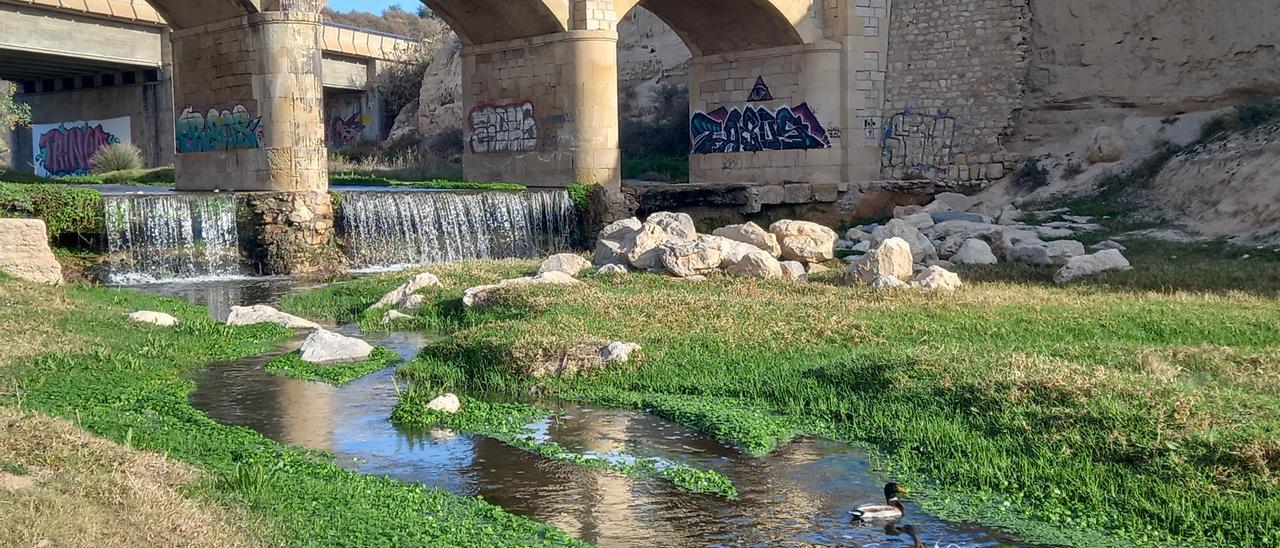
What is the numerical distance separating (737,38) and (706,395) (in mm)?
16904

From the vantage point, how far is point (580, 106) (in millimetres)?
21766

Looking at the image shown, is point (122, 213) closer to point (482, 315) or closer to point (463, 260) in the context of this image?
point (463, 260)

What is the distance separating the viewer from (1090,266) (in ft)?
46.6

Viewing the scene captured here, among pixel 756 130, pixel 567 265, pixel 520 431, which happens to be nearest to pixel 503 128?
pixel 756 130

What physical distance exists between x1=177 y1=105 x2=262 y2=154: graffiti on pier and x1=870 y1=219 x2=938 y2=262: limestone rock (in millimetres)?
9203

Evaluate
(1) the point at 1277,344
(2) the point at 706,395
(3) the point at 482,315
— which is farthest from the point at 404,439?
(1) the point at 1277,344

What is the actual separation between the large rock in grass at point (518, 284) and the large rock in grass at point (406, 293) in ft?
2.43

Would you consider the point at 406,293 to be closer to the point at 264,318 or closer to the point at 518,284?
the point at 518,284

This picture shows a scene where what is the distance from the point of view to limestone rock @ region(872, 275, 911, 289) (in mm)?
12930

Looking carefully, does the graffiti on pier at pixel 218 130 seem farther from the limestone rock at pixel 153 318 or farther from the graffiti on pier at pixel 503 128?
the limestone rock at pixel 153 318

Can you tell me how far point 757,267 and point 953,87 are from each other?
11.0 m

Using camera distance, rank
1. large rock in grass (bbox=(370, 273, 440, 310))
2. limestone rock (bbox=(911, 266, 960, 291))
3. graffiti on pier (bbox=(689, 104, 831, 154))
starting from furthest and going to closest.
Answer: graffiti on pier (bbox=(689, 104, 831, 154))
large rock in grass (bbox=(370, 273, 440, 310))
limestone rock (bbox=(911, 266, 960, 291))

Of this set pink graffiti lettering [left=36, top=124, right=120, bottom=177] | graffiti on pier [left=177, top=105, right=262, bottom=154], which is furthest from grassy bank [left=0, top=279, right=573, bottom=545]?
pink graffiti lettering [left=36, top=124, right=120, bottom=177]

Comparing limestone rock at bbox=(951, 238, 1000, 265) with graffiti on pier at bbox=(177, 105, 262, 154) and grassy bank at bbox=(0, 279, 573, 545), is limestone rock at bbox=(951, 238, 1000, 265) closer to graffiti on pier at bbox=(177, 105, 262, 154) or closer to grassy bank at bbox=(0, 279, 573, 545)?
grassy bank at bbox=(0, 279, 573, 545)
